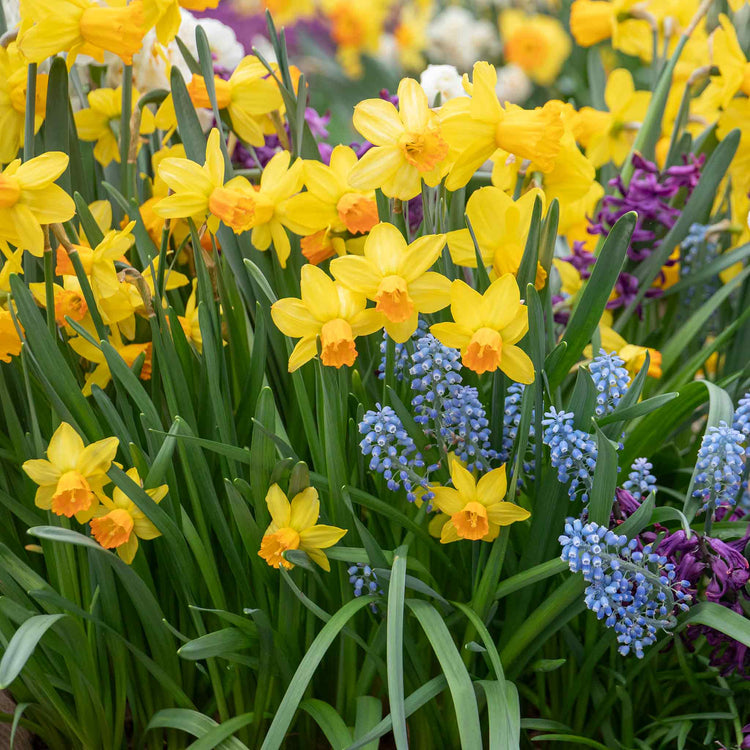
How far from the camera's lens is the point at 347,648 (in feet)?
2.51

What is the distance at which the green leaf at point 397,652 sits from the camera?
0.58 meters

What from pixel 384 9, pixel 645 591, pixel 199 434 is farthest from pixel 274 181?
pixel 384 9

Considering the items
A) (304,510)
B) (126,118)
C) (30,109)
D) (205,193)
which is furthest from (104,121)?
(304,510)

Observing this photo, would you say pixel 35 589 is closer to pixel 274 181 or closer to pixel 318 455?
pixel 318 455

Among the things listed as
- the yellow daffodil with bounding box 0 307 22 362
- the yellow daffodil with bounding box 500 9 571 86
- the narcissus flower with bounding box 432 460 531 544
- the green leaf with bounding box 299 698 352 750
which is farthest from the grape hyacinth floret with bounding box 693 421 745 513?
the yellow daffodil with bounding box 500 9 571 86

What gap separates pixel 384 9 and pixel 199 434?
4059 mm

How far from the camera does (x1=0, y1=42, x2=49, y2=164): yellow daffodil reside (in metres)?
0.81

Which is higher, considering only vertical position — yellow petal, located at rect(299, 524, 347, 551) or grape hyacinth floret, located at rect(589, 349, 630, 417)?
grape hyacinth floret, located at rect(589, 349, 630, 417)

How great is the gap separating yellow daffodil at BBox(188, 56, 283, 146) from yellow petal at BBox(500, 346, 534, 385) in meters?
0.45

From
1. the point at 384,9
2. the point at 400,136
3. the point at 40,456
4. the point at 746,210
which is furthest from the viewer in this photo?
the point at 384,9

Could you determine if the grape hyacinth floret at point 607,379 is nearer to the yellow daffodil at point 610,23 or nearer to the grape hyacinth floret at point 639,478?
the grape hyacinth floret at point 639,478

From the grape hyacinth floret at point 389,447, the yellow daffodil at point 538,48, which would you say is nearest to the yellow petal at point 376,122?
the grape hyacinth floret at point 389,447

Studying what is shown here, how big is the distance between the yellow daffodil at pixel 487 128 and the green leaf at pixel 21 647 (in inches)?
19.4

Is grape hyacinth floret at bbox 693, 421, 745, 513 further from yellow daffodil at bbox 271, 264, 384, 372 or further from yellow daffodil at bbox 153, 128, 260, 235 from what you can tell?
yellow daffodil at bbox 153, 128, 260, 235
